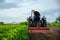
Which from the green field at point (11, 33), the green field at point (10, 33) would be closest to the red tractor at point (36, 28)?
the green field at point (11, 33)

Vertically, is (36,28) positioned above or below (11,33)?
below

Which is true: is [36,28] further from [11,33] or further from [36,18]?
[11,33]

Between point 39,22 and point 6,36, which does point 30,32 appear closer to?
point 39,22

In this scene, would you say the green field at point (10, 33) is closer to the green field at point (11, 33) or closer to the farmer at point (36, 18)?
the green field at point (11, 33)

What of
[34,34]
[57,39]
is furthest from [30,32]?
[57,39]

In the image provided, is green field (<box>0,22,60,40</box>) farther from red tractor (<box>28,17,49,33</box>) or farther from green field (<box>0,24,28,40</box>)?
red tractor (<box>28,17,49,33</box>)

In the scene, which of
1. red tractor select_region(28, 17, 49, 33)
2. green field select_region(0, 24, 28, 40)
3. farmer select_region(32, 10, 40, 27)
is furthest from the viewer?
farmer select_region(32, 10, 40, 27)

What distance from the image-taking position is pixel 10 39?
7.87m

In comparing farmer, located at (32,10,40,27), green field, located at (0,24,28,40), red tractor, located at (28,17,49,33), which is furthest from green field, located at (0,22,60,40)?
farmer, located at (32,10,40,27)

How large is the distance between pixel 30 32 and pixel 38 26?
0.52 metres

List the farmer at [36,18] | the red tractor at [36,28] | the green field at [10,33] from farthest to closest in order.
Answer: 1. the farmer at [36,18]
2. the red tractor at [36,28]
3. the green field at [10,33]

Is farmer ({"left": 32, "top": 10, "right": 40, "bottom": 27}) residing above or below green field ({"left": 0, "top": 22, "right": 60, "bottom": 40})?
above

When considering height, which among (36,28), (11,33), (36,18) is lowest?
(36,28)

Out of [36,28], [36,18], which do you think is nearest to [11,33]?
[36,28]
